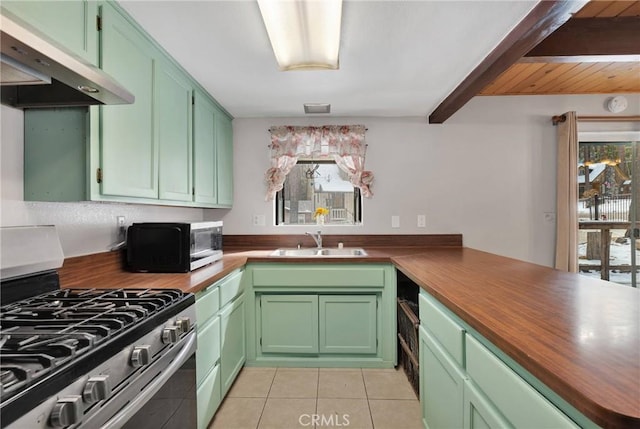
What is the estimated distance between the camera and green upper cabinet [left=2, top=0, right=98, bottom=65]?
98 centimetres

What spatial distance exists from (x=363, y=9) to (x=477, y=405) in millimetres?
1635

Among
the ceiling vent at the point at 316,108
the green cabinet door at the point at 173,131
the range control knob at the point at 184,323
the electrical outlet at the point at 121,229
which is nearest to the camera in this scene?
the range control knob at the point at 184,323

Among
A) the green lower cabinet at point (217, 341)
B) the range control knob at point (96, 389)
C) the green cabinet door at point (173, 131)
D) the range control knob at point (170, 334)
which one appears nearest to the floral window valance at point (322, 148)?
the green cabinet door at point (173, 131)

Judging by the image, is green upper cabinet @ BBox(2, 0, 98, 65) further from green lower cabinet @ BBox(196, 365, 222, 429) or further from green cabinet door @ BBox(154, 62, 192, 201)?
green lower cabinet @ BBox(196, 365, 222, 429)

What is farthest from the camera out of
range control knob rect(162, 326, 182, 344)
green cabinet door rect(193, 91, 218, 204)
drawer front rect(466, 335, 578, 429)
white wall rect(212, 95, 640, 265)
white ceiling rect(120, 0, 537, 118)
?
white wall rect(212, 95, 640, 265)

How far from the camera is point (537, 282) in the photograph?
1.43 meters

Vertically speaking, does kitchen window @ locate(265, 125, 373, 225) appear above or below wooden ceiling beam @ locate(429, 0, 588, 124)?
below

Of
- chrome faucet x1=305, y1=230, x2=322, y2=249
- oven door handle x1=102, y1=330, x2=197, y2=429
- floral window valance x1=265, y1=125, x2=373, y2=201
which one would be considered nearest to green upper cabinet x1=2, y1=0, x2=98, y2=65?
oven door handle x1=102, y1=330, x2=197, y2=429

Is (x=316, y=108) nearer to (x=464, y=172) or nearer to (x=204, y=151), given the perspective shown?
(x=204, y=151)

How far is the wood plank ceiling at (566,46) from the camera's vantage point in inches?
58.6

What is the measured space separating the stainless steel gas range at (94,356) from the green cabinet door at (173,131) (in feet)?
2.42

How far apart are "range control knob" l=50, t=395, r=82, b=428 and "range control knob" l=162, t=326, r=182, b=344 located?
14.6 inches

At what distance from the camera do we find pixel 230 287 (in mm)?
2016

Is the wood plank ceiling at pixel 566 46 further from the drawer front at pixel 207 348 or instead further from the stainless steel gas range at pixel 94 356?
the drawer front at pixel 207 348
